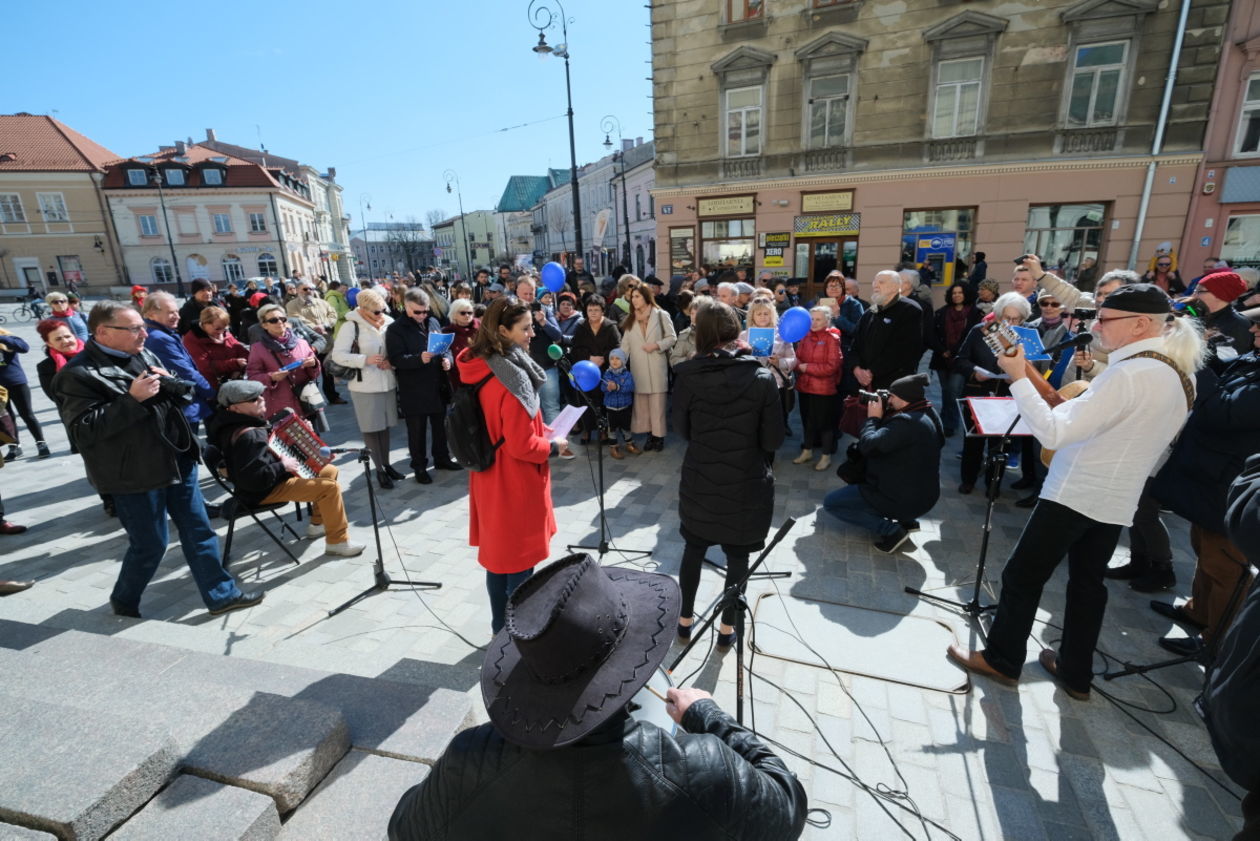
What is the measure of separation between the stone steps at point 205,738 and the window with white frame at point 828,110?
56.1 feet

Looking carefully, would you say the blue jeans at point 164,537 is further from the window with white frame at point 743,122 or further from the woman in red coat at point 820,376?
the window with white frame at point 743,122

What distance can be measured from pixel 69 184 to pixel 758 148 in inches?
1873

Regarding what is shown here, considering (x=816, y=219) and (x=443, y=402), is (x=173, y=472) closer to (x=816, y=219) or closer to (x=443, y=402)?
(x=443, y=402)

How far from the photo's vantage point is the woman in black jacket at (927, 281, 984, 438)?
6934 mm

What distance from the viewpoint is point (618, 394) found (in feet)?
22.8

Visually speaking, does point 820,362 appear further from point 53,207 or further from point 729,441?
point 53,207

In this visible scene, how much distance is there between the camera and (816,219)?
1638 centimetres

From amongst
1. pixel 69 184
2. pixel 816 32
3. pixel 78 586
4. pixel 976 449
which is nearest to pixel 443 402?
pixel 78 586

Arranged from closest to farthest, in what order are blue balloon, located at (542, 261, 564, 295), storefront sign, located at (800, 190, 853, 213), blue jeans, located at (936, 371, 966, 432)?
blue jeans, located at (936, 371, 966, 432) < blue balloon, located at (542, 261, 564, 295) < storefront sign, located at (800, 190, 853, 213)

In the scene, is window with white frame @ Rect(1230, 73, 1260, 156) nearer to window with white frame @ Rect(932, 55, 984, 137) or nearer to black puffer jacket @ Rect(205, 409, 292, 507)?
window with white frame @ Rect(932, 55, 984, 137)

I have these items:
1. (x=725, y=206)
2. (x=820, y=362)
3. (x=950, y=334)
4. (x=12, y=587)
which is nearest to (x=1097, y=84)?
(x=725, y=206)

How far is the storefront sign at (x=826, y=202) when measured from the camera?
15859mm

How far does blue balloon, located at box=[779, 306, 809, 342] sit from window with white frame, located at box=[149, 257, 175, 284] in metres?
51.2

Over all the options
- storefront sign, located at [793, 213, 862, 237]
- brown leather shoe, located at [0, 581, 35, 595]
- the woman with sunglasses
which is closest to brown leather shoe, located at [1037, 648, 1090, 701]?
the woman with sunglasses
